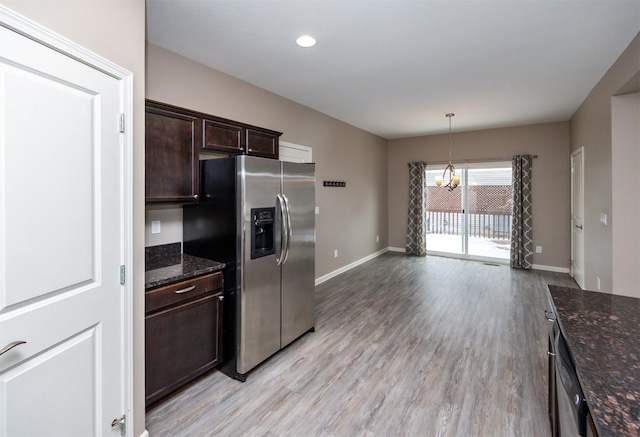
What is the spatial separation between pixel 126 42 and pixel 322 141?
11.5ft

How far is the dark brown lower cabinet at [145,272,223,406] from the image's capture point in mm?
1981

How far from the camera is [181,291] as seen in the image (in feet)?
6.96

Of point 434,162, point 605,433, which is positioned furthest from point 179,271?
point 434,162

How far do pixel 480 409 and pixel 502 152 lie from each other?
17.6ft

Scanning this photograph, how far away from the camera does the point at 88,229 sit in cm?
140

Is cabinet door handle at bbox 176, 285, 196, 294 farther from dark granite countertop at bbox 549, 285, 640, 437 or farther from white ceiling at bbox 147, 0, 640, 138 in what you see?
dark granite countertop at bbox 549, 285, 640, 437

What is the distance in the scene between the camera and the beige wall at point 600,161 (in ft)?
9.31

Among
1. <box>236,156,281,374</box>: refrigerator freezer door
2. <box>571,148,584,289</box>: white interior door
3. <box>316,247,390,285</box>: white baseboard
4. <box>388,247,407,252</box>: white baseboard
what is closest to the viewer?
<box>236,156,281,374</box>: refrigerator freezer door

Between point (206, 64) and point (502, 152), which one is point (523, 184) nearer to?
point (502, 152)

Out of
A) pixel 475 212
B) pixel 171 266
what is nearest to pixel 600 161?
pixel 475 212

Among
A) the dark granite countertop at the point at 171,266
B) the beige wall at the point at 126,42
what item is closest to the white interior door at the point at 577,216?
the dark granite countertop at the point at 171,266

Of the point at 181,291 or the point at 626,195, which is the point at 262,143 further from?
the point at 626,195

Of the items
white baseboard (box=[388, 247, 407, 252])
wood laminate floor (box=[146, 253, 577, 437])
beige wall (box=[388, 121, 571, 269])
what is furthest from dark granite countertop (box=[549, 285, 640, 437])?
white baseboard (box=[388, 247, 407, 252])

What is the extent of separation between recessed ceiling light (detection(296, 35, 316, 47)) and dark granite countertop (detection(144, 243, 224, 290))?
1.98 metres
